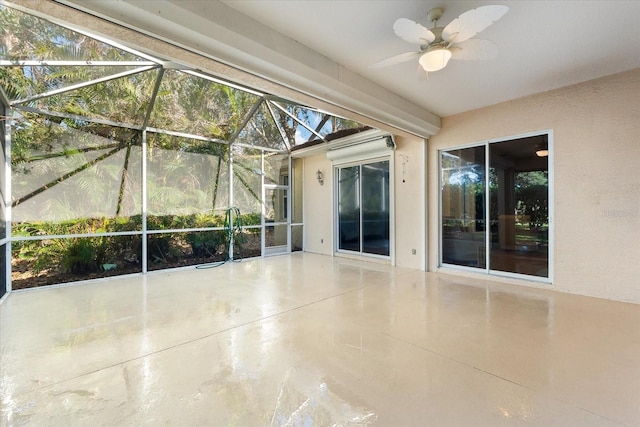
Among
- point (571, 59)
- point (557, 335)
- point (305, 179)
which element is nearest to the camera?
point (557, 335)

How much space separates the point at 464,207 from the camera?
5363mm

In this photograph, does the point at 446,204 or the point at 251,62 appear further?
the point at 446,204

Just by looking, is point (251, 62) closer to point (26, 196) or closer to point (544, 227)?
point (26, 196)

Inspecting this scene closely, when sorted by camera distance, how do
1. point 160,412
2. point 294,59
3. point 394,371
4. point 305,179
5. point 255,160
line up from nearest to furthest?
point 160,412 < point 394,371 < point 294,59 < point 255,160 < point 305,179

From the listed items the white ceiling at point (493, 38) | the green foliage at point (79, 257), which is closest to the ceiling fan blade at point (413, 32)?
the white ceiling at point (493, 38)

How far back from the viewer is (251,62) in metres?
2.88

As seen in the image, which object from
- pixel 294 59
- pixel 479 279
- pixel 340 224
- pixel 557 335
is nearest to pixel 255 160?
pixel 340 224

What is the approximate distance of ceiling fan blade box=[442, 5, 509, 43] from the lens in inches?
80.0

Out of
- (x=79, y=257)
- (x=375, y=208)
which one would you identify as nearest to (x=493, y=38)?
(x=375, y=208)

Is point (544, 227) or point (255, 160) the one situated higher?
point (255, 160)

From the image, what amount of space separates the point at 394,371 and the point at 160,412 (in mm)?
1647

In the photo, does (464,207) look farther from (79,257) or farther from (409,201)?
(79,257)

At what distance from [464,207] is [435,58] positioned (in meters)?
3.46

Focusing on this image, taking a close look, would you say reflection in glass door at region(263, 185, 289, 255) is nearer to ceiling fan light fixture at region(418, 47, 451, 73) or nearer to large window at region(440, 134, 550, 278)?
large window at region(440, 134, 550, 278)
